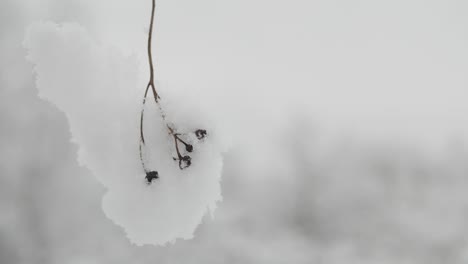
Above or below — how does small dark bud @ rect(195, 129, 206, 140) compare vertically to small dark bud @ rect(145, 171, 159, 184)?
above

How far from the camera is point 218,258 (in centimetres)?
1196

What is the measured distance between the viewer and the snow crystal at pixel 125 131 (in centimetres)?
81

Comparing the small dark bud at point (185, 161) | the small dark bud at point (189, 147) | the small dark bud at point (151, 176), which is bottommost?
the small dark bud at point (151, 176)

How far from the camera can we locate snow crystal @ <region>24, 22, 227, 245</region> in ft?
2.66

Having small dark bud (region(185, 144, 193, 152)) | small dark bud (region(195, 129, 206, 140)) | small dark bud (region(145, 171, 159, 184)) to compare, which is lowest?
small dark bud (region(145, 171, 159, 184))

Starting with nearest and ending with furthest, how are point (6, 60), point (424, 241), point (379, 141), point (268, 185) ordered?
point (6, 60) → point (424, 241) → point (268, 185) → point (379, 141)

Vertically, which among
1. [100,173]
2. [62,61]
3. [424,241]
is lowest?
[100,173]

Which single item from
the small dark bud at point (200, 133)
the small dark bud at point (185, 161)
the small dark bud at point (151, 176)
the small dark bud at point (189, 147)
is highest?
the small dark bud at point (200, 133)

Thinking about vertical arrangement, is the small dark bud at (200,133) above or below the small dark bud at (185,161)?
above

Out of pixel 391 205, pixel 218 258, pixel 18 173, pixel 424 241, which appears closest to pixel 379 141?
pixel 391 205

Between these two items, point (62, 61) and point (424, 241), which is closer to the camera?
point (62, 61)

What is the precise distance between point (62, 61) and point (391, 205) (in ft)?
51.2

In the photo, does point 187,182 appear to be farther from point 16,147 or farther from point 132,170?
point 16,147

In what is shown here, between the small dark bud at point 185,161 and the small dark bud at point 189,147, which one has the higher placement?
the small dark bud at point 189,147
